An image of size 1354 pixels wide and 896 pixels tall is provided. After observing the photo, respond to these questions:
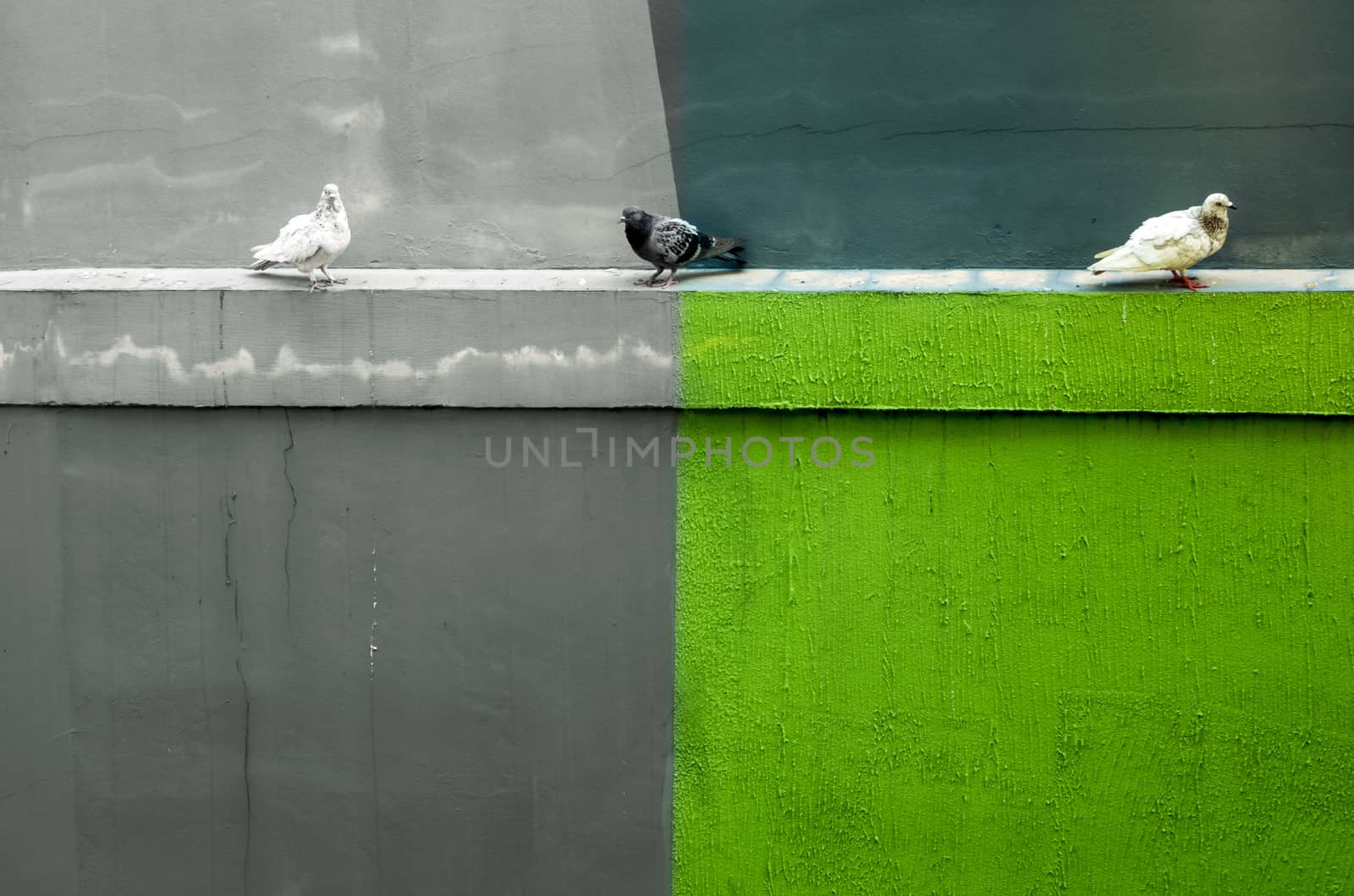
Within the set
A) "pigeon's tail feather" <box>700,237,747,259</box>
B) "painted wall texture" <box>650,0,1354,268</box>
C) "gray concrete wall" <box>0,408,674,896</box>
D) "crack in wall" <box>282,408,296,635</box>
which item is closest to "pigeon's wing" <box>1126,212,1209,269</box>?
"painted wall texture" <box>650,0,1354,268</box>

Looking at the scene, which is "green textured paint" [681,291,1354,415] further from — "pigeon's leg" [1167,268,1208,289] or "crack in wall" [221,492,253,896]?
"crack in wall" [221,492,253,896]

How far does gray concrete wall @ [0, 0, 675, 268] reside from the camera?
395 centimetres

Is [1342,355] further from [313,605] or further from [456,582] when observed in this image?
[313,605]

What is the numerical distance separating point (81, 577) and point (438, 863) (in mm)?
1569

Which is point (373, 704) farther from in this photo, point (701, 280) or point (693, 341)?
point (701, 280)

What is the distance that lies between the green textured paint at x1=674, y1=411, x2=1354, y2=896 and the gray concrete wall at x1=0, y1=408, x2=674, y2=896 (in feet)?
0.84

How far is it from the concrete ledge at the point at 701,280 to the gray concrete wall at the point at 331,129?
0.26 ft

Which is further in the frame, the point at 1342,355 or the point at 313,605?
the point at 313,605

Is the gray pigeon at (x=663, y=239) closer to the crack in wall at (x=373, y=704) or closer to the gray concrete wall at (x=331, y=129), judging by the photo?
the gray concrete wall at (x=331, y=129)

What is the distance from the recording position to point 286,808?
4.04m

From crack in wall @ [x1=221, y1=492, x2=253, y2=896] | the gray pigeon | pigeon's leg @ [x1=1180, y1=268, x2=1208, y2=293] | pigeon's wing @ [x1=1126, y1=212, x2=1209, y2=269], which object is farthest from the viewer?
crack in wall @ [x1=221, y1=492, x2=253, y2=896]

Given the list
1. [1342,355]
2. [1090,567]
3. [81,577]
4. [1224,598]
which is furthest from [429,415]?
[1342,355]

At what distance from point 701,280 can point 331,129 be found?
4.53 ft

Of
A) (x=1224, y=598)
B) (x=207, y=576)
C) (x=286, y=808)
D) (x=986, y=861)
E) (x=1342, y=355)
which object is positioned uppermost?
(x=1342, y=355)
